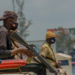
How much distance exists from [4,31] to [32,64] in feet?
2.14

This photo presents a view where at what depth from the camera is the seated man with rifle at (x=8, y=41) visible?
1.91 m

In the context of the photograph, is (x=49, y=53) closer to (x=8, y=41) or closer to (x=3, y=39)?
(x=8, y=41)

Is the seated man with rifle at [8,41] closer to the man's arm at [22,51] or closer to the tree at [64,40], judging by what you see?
the man's arm at [22,51]

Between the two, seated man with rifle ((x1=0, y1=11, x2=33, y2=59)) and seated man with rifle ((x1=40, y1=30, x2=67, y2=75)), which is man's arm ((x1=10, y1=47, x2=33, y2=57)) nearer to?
seated man with rifle ((x1=0, y1=11, x2=33, y2=59))

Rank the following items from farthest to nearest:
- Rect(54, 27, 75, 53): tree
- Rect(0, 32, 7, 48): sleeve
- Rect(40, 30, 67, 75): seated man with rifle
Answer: Rect(54, 27, 75, 53): tree < Rect(40, 30, 67, 75): seated man with rifle < Rect(0, 32, 7, 48): sleeve

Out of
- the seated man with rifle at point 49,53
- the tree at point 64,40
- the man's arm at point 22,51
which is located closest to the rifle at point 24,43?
the man's arm at point 22,51

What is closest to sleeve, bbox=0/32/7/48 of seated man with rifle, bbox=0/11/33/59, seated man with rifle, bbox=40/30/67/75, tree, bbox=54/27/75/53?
seated man with rifle, bbox=0/11/33/59

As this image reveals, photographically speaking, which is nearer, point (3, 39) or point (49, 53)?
point (3, 39)

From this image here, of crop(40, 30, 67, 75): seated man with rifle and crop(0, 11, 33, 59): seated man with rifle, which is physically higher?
crop(0, 11, 33, 59): seated man with rifle

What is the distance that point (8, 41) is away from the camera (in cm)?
208

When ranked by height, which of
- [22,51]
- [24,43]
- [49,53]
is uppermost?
[24,43]

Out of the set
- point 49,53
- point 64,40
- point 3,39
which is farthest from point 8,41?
point 64,40

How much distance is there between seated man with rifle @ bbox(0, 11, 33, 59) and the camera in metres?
1.91

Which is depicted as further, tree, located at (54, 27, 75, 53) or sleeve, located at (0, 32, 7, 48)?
tree, located at (54, 27, 75, 53)
